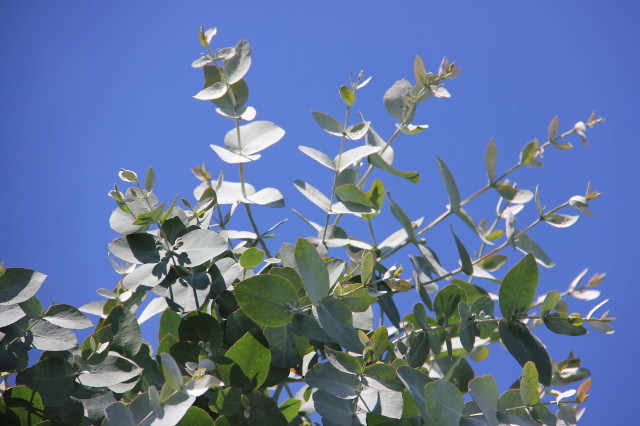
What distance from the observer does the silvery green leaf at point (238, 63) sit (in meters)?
0.71

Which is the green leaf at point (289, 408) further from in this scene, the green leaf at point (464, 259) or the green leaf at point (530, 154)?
the green leaf at point (530, 154)

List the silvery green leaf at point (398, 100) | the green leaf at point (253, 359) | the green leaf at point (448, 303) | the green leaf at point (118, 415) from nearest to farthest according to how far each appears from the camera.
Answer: the green leaf at point (118, 415) → the green leaf at point (253, 359) → the green leaf at point (448, 303) → the silvery green leaf at point (398, 100)

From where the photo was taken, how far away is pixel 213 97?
69cm

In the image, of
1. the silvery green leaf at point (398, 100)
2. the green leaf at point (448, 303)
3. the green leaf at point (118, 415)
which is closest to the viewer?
the green leaf at point (118, 415)

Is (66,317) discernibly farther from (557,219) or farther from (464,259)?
(557,219)

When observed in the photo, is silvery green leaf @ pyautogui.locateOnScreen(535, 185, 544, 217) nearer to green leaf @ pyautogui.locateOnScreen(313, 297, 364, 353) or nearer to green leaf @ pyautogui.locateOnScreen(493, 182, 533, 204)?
green leaf @ pyautogui.locateOnScreen(493, 182, 533, 204)

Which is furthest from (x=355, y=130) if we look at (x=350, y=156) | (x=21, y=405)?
(x=21, y=405)

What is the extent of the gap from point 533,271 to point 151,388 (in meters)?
0.39

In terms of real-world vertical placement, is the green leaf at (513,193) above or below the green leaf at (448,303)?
above

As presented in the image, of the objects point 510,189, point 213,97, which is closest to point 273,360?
point 213,97

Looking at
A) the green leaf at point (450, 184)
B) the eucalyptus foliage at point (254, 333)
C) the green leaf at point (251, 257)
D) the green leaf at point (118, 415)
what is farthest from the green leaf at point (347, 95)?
the green leaf at point (118, 415)

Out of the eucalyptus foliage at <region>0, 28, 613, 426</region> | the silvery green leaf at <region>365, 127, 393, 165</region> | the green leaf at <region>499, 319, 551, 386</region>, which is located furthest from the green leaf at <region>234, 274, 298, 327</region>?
the silvery green leaf at <region>365, 127, 393, 165</region>

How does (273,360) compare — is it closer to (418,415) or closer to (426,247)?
(418,415)

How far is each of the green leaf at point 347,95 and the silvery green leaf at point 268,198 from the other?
6.0 inches
